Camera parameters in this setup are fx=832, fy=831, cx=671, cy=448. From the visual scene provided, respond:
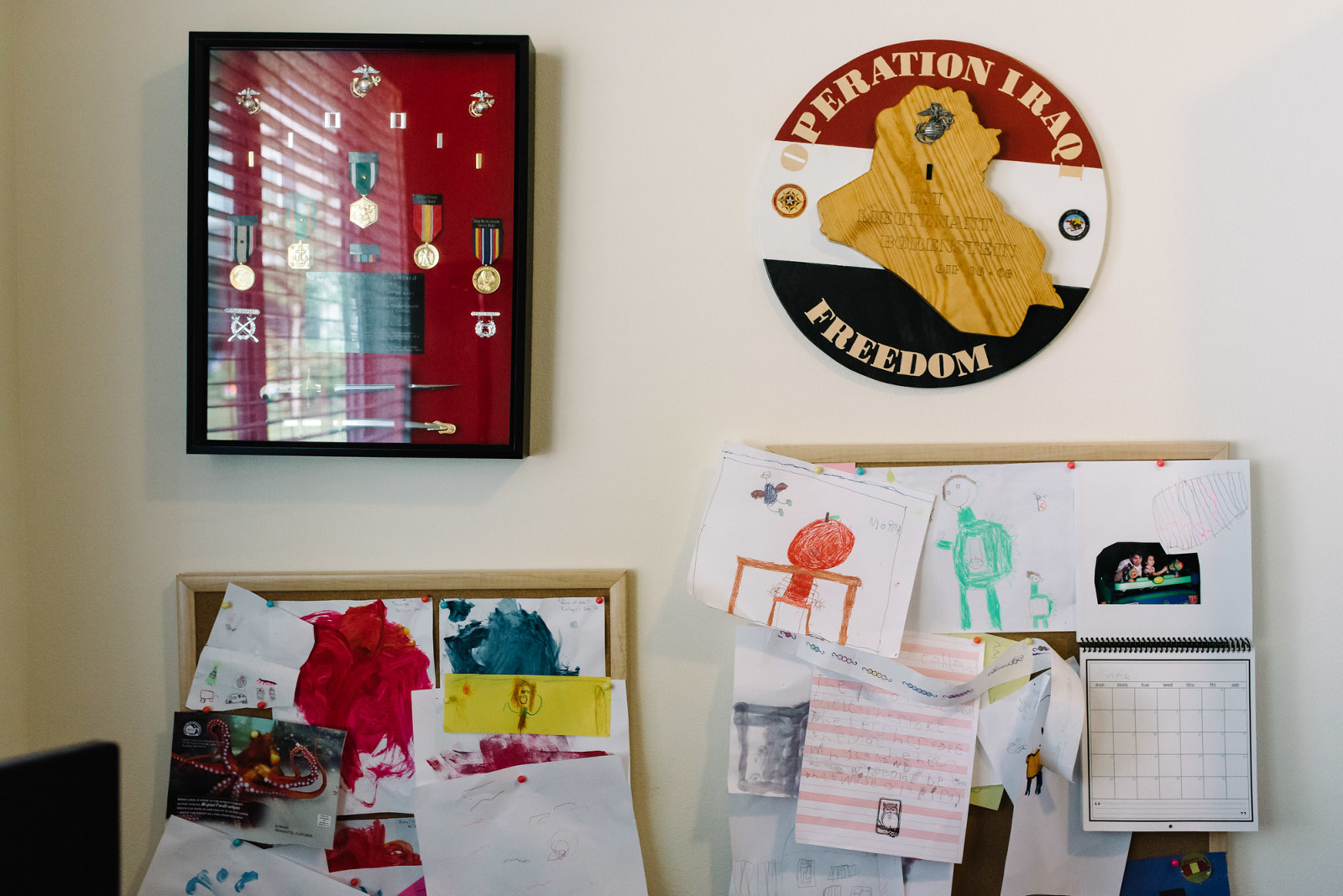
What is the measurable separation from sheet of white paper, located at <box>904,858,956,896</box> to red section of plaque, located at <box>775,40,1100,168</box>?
881 millimetres

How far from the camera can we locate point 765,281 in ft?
3.40

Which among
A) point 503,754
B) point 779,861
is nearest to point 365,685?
point 503,754

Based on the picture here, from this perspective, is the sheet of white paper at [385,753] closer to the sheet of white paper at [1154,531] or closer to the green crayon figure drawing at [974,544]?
the green crayon figure drawing at [974,544]

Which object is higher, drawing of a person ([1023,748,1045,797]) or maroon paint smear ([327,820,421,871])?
drawing of a person ([1023,748,1045,797])

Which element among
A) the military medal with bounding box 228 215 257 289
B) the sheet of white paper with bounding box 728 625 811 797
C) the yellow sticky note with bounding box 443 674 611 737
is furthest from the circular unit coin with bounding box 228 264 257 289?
the sheet of white paper with bounding box 728 625 811 797

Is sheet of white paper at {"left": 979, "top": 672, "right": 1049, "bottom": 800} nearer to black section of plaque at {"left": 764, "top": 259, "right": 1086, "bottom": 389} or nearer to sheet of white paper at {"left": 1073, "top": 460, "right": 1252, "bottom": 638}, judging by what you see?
sheet of white paper at {"left": 1073, "top": 460, "right": 1252, "bottom": 638}

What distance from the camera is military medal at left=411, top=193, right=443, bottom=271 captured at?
39.3 inches

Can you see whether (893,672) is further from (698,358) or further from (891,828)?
(698,358)

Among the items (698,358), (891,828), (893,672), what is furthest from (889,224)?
(891,828)

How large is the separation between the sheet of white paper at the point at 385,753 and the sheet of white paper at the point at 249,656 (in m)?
0.02

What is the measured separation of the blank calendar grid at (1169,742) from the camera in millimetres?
1051

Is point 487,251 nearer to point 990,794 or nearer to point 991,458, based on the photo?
point 991,458

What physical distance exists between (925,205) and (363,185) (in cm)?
68

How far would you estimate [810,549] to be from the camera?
40.2 inches
